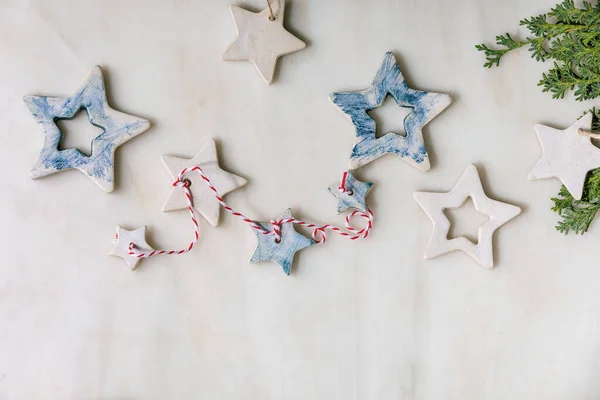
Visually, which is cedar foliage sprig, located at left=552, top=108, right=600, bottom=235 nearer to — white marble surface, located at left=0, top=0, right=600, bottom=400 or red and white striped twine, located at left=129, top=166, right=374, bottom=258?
white marble surface, located at left=0, top=0, right=600, bottom=400

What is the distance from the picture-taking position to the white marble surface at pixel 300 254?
3.58ft

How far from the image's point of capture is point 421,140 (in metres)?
1.13

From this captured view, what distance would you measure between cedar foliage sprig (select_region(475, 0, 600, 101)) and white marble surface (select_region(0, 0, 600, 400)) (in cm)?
3

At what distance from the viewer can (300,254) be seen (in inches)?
45.0

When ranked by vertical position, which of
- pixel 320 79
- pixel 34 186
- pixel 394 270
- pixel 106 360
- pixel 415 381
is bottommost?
pixel 415 381

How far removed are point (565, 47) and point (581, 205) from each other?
326 mm

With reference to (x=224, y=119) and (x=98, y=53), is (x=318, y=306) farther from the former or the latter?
(x=98, y=53)

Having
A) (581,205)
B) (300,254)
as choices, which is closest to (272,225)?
(300,254)

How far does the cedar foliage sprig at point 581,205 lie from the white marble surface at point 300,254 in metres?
0.03

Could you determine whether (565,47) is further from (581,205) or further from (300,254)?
(300,254)

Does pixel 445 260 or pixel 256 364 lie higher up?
pixel 445 260

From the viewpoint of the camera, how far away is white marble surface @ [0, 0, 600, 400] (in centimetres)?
109

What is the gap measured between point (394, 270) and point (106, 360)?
595 mm

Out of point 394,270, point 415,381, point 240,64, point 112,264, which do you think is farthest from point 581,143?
point 112,264
